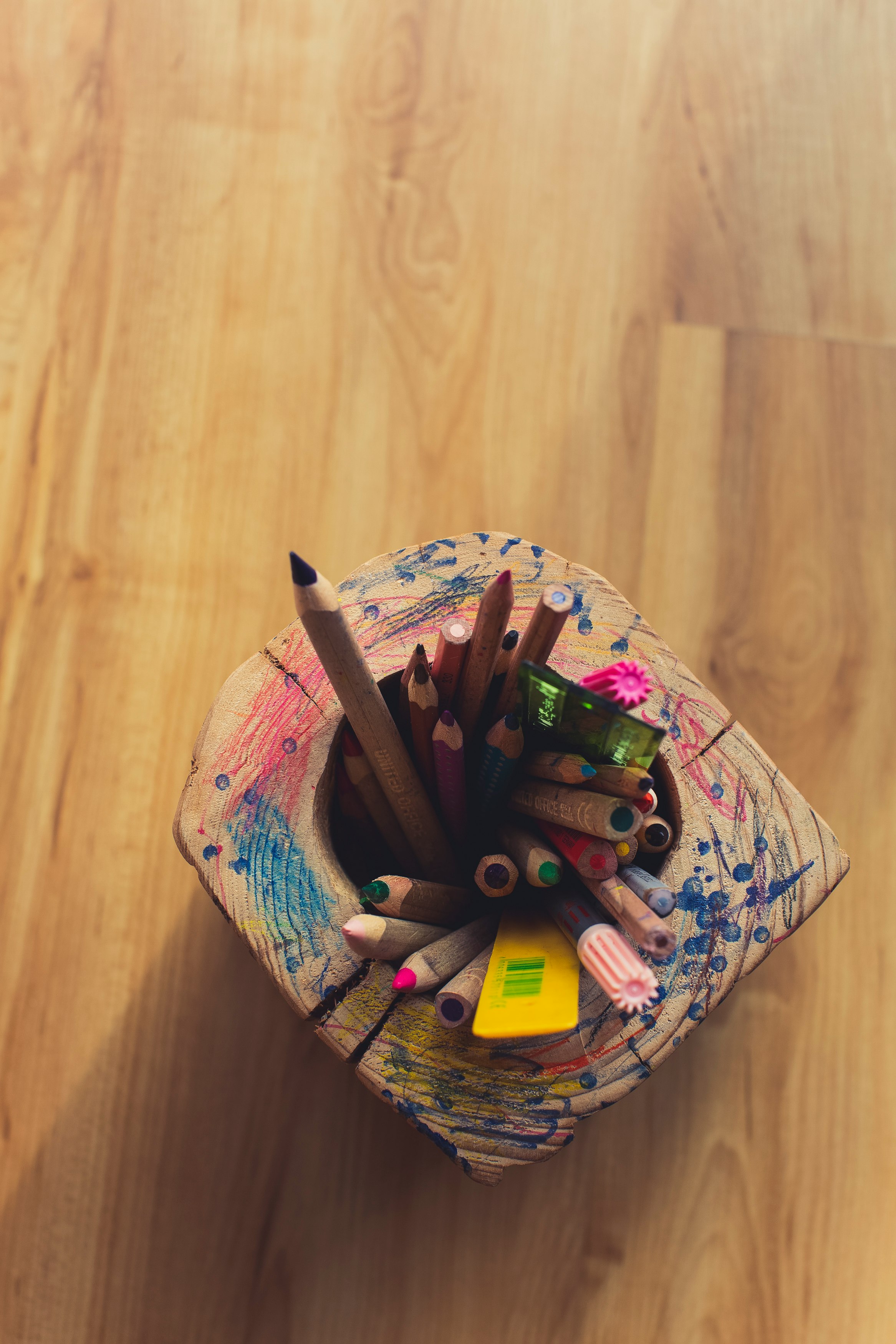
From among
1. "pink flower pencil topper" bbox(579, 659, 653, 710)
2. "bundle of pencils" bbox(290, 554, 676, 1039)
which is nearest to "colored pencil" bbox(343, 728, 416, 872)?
"bundle of pencils" bbox(290, 554, 676, 1039)

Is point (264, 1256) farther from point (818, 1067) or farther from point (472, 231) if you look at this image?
point (472, 231)

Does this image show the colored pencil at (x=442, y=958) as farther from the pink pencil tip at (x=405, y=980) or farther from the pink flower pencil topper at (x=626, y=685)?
the pink flower pencil topper at (x=626, y=685)

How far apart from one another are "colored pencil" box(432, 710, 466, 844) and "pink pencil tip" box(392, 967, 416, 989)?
0.07 metres

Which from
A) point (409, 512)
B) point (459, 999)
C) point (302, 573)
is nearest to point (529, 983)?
point (459, 999)

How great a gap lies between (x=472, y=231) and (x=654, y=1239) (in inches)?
24.0

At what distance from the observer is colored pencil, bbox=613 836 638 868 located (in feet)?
0.97

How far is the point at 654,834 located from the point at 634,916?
0.06 meters

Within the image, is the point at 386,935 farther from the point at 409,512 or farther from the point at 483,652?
the point at 409,512

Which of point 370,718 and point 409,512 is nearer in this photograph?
point 370,718

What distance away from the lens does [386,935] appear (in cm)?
30

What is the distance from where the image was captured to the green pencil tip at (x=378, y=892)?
30 centimetres

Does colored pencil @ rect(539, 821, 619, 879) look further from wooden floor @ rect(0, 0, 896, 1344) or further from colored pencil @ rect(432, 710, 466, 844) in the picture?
wooden floor @ rect(0, 0, 896, 1344)

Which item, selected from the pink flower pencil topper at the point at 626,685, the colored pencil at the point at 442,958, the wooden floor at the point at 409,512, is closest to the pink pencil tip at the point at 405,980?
the colored pencil at the point at 442,958

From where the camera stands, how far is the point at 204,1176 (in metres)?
0.50
